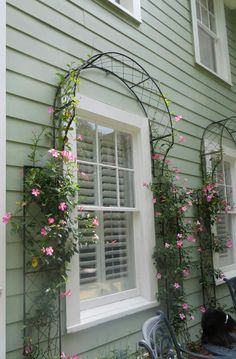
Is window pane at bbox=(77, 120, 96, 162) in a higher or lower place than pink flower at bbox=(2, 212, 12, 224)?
higher

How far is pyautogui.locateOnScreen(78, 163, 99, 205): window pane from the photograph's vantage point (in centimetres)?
327

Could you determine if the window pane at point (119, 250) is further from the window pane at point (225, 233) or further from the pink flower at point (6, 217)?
the window pane at point (225, 233)

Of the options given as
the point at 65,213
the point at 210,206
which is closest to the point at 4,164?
the point at 65,213

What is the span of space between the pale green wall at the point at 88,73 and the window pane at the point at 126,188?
2.30ft

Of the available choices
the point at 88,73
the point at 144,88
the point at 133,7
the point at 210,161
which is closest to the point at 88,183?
the point at 88,73

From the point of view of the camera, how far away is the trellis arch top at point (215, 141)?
5.04 metres

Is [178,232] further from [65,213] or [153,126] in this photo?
[65,213]

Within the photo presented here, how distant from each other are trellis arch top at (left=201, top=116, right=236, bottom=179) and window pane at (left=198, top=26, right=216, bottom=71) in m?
0.99

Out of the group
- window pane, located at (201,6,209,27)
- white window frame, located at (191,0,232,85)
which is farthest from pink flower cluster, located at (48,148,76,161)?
window pane, located at (201,6,209,27)

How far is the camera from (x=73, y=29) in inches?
132

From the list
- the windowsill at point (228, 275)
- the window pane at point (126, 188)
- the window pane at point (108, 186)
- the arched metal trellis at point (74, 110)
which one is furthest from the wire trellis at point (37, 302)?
the windowsill at point (228, 275)

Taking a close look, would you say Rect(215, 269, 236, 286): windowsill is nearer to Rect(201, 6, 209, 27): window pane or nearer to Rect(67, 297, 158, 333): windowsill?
Rect(67, 297, 158, 333): windowsill

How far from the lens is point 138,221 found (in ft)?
12.3

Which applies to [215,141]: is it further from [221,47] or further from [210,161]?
[221,47]
